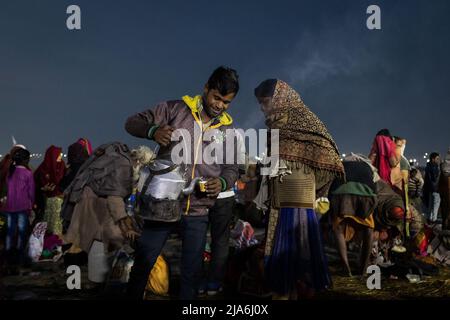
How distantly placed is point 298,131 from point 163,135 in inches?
55.8

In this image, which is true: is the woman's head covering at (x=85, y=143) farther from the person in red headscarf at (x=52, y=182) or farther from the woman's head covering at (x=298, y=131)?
the woman's head covering at (x=298, y=131)

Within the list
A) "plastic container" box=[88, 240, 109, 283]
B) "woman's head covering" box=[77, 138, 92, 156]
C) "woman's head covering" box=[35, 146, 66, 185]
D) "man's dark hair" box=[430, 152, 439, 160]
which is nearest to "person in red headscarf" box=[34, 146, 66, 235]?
"woman's head covering" box=[35, 146, 66, 185]

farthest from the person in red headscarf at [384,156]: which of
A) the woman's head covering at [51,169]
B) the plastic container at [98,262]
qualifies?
the woman's head covering at [51,169]

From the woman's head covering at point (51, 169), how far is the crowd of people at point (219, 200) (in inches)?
0.7

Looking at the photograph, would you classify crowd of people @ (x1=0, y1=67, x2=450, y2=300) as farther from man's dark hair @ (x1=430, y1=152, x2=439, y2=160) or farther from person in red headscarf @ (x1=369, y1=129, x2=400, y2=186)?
man's dark hair @ (x1=430, y1=152, x2=439, y2=160)

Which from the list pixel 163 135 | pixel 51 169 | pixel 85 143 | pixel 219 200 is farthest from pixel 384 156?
pixel 51 169

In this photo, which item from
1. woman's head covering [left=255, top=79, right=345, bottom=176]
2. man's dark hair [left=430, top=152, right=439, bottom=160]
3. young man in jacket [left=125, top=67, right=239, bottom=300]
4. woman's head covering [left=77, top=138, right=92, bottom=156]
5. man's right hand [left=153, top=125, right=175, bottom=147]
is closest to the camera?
man's right hand [left=153, top=125, right=175, bottom=147]

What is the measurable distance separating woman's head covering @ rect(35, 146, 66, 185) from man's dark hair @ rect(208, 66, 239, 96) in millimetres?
5013

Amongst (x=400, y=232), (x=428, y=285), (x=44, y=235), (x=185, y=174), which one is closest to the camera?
(x=185, y=174)

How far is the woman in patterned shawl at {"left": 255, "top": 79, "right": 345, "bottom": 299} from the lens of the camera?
370 cm

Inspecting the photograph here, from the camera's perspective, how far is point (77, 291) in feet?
15.8

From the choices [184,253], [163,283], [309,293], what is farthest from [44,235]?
[309,293]
